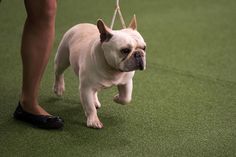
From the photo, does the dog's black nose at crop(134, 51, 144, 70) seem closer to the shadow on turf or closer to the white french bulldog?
the white french bulldog

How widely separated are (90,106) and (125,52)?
0.36 m

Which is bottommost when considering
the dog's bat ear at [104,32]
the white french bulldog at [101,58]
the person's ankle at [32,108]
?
the person's ankle at [32,108]

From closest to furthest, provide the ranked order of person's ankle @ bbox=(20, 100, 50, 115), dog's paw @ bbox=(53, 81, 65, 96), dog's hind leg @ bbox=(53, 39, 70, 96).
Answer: person's ankle @ bbox=(20, 100, 50, 115) < dog's hind leg @ bbox=(53, 39, 70, 96) < dog's paw @ bbox=(53, 81, 65, 96)

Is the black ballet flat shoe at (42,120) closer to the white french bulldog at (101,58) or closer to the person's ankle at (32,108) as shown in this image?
the person's ankle at (32,108)

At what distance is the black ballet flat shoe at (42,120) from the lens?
225 cm

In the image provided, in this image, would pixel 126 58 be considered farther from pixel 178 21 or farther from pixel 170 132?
pixel 178 21

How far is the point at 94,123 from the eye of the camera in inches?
88.8

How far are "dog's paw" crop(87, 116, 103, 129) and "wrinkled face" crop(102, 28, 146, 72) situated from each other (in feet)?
1.07

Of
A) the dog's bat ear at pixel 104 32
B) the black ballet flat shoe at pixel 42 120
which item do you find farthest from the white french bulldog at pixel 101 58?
the black ballet flat shoe at pixel 42 120

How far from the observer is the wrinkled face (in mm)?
2045

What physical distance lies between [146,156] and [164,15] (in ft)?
9.12

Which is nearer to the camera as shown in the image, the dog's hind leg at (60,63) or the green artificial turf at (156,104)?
the green artificial turf at (156,104)

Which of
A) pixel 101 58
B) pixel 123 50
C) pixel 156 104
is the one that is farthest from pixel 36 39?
pixel 156 104

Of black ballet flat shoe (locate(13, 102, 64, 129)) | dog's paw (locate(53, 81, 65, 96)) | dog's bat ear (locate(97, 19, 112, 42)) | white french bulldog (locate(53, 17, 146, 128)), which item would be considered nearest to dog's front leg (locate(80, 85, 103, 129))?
white french bulldog (locate(53, 17, 146, 128))
